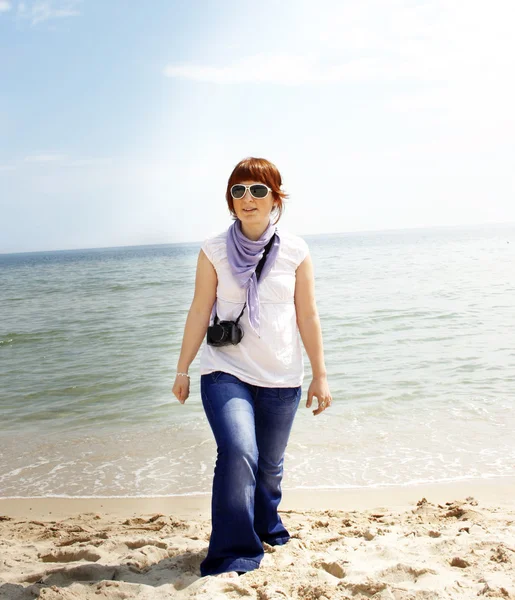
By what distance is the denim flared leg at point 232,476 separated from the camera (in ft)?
9.06

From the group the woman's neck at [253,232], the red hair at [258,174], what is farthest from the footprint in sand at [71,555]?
the red hair at [258,174]

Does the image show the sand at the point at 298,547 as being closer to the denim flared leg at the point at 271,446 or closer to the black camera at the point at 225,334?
the denim flared leg at the point at 271,446

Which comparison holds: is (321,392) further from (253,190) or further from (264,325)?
(253,190)

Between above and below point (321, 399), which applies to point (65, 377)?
below

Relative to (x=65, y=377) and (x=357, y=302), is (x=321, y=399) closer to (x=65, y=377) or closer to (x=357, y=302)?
(x=65, y=377)

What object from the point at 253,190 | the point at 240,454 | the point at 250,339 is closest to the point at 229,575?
the point at 240,454

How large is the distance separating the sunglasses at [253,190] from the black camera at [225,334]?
625 millimetres

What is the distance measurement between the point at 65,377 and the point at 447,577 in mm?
7632

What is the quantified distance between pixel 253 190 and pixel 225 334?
2.33 feet

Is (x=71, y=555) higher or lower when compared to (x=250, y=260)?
lower

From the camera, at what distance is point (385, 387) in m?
7.84

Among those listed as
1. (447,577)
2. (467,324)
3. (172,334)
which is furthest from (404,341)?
(447,577)

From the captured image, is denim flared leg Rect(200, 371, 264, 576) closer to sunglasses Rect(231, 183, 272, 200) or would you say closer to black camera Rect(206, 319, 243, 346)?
black camera Rect(206, 319, 243, 346)

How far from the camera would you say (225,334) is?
9.60 feet
